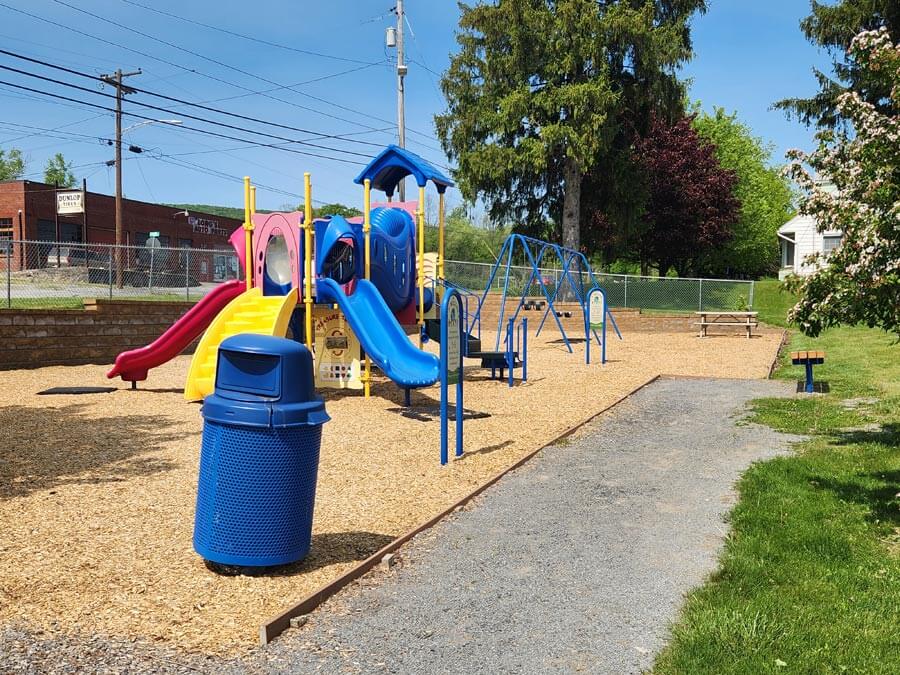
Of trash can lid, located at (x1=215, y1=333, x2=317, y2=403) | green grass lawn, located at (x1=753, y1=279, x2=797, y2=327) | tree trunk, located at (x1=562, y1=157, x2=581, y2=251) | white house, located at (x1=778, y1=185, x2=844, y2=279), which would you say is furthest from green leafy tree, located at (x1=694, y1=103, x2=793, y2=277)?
trash can lid, located at (x1=215, y1=333, x2=317, y2=403)

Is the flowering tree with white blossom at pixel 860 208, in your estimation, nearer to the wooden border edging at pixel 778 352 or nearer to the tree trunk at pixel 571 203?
the wooden border edging at pixel 778 352

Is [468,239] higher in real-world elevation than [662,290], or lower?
higher

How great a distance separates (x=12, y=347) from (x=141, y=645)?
12.8 metres

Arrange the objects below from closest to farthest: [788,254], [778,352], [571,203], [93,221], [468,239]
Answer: [778,352], [571,203], [788,254], [93,221], [468,239]

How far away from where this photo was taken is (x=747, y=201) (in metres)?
51.9

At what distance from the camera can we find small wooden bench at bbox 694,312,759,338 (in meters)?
24.8

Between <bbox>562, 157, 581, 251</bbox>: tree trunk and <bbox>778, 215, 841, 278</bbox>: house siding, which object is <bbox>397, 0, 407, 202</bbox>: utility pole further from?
<bbox>778, 215, 841, 278</bbox>: house siding

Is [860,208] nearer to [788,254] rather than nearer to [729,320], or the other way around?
[729,320]

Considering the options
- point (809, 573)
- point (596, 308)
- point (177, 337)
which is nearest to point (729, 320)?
point (596, 308)

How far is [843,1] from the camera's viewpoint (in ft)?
84.5

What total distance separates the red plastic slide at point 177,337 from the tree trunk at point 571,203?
69.3 feet

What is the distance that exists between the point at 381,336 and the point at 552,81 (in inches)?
885

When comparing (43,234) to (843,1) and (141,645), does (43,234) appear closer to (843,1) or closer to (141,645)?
(843,1)

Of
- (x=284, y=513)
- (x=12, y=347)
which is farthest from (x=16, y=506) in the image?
(x=12, y=347)
